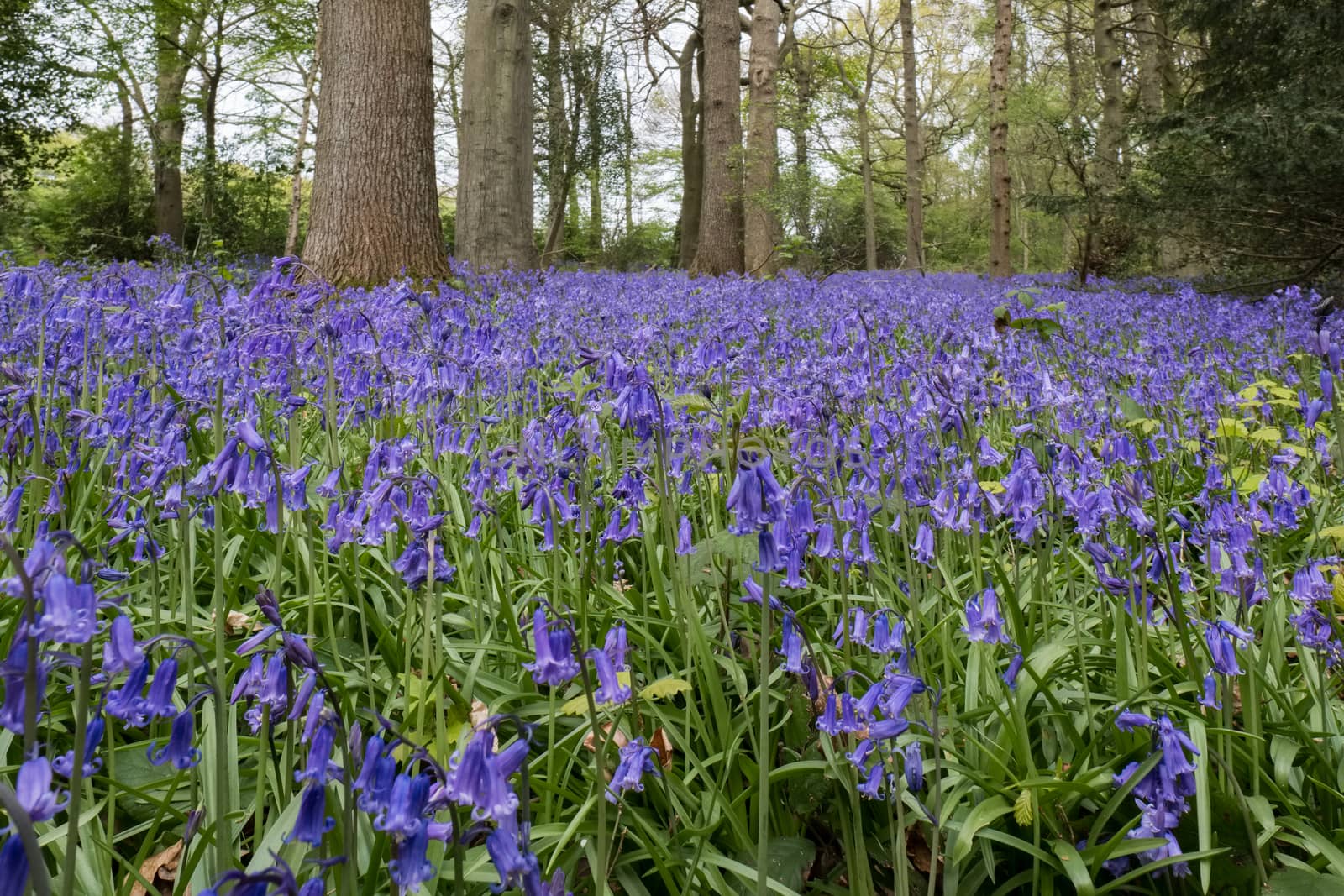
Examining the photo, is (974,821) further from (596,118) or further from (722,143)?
(596,118)

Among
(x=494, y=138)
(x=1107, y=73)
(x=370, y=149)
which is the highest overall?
(x=1107, y=73)

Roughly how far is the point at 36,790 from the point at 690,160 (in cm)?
2136

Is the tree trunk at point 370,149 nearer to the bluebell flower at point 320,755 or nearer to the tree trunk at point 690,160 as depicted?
the bluebell flower at point 320,755

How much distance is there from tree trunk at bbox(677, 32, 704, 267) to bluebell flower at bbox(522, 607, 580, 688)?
16.7 meters

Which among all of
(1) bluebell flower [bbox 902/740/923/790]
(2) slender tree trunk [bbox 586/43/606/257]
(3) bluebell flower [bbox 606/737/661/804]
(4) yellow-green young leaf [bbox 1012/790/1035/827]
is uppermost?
(2) slender tree trunk [bbox 586/43/606/257]

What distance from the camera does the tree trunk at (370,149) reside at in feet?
25.1

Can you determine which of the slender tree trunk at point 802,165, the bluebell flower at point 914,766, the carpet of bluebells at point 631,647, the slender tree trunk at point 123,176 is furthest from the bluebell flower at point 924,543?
the slender tree trunk at point 123,176

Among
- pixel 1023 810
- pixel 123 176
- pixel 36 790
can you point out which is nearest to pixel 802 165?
pixel 1023 810

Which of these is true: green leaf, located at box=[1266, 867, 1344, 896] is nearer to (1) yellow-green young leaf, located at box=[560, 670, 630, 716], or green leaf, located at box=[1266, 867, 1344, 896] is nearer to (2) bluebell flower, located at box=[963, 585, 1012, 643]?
(2) bluebell flower, located at box=[963, 585, 1012, 643]

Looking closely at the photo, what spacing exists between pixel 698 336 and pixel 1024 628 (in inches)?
167

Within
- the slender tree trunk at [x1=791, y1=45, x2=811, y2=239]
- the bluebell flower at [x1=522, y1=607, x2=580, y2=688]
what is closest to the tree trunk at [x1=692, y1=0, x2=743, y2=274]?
the slender tree trunk at [x1=791, y1=45, x2=811, y2=239]

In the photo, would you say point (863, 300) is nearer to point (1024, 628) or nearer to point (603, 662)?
point (1024, 628)

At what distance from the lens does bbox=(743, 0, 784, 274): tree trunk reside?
13.6 meters

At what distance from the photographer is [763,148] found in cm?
1392
